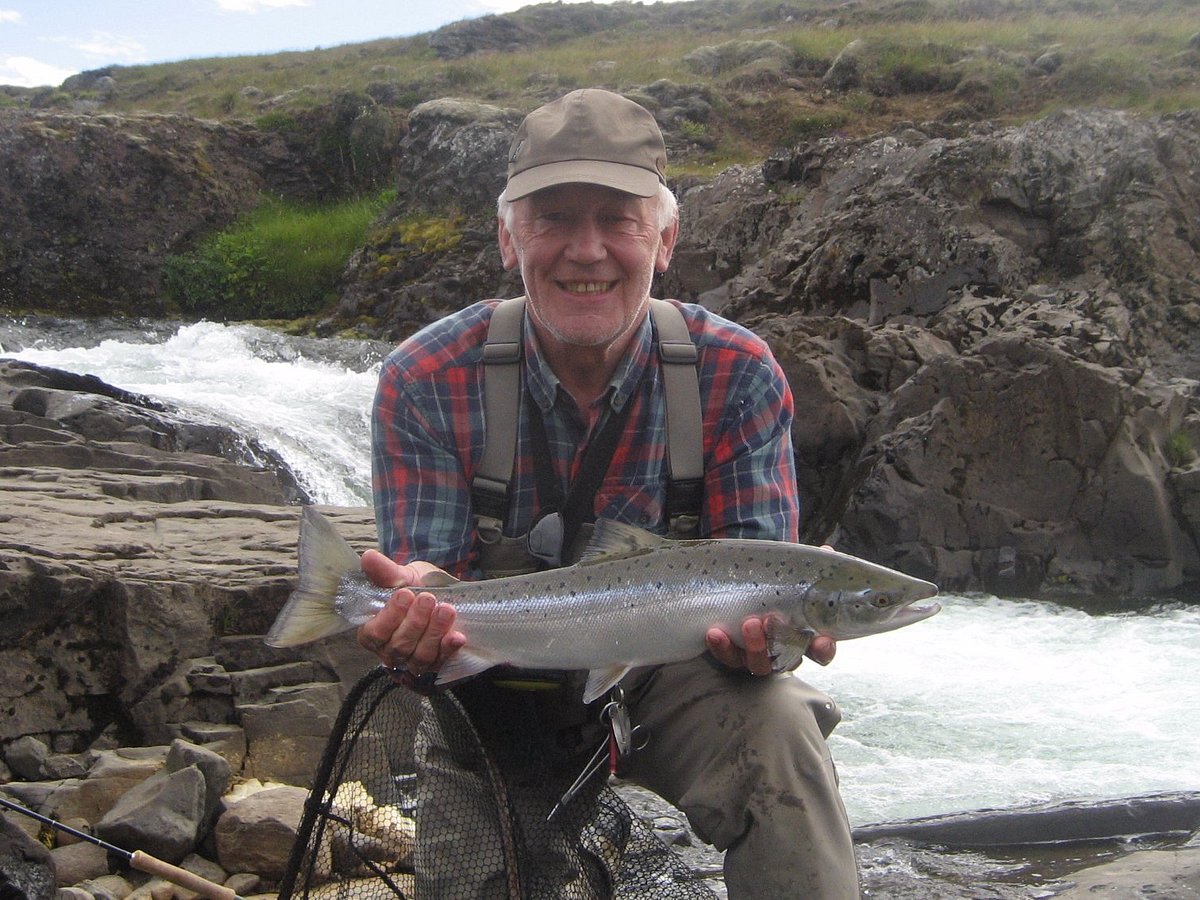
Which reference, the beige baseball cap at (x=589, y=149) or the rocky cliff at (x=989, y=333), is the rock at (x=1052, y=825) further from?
the rocky cliff at (x=989, y=333)

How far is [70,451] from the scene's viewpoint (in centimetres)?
976

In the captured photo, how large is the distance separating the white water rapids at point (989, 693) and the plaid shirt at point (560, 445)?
288 cm

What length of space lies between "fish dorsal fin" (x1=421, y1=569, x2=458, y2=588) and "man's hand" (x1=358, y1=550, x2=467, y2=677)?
0.09m

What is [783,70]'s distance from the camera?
32.2 metres

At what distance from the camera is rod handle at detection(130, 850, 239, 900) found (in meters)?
3.99

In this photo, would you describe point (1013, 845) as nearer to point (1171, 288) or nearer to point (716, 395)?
point (716, 395)

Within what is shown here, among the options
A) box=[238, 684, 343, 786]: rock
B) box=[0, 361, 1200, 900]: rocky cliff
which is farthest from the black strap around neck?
box=[238, 684, 343, 786]: rock

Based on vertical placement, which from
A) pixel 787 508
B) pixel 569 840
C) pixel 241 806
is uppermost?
pixel 787 508

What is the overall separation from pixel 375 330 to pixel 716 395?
2037cm

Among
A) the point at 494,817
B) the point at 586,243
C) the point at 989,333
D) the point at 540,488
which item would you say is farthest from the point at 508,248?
the point at 989,333

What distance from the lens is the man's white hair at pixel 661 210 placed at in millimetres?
3707

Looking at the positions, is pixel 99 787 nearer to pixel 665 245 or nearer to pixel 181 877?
pixel 181 877

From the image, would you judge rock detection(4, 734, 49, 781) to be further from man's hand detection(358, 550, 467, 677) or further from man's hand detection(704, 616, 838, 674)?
man's hand detection(704, 616, 838, 674)

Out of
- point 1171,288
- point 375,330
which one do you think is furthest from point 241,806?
point 375,330
